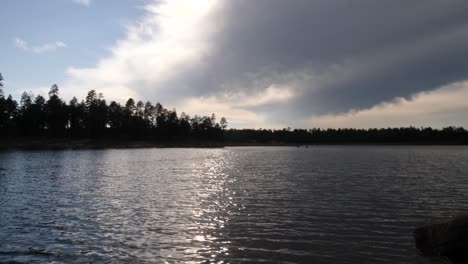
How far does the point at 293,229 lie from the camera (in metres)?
24.1

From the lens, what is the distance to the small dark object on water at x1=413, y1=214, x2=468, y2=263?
16906mm

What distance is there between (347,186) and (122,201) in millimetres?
27035

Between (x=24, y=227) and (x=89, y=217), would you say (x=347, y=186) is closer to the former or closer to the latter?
(x=89, y=217)

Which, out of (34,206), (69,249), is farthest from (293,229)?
(34,206)

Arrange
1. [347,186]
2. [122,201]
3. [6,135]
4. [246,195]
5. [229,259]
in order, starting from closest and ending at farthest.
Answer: [229,259] < [122,201] < [246,195] < [347,186] < [6,135]

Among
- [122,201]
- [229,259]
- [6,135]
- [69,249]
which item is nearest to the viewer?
[229,259]

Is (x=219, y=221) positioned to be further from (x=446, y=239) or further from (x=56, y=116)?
(x=56, y=116)

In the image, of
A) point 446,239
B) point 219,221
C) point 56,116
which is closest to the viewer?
point 446,239

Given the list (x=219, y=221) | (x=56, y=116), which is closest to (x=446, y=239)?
(x=219, y=221)

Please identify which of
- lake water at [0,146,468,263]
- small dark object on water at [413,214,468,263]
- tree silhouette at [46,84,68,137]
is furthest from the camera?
tree silhouette at [46,84,68,137]

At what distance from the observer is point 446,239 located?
17719 millimetres

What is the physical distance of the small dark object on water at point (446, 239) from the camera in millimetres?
16906

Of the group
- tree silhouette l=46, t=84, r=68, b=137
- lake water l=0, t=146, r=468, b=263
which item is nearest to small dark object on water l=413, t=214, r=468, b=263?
lake water l=0, t=146, r=468, b=263

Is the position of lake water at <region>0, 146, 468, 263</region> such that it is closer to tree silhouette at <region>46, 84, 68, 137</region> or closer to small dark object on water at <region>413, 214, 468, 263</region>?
small dark object on water at <region>413, 214, 468, 263</region>
